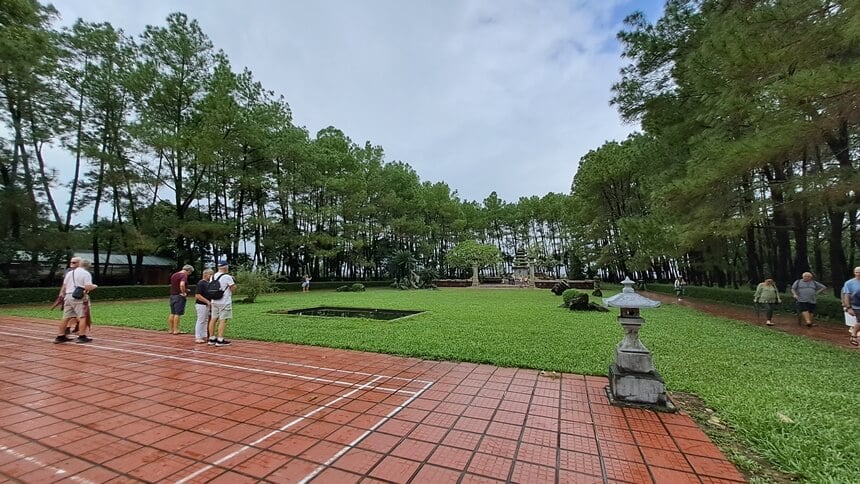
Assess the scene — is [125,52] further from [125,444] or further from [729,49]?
[729,49]

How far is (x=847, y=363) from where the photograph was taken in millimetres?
4258

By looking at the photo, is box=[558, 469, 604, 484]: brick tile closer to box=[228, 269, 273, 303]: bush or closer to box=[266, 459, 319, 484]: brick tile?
box=[266, 459, 319, 484]: brick tile

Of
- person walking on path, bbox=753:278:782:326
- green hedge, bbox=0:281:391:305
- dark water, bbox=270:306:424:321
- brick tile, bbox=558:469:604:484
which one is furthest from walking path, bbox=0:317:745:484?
green hedge, bbox=0:281:391:305

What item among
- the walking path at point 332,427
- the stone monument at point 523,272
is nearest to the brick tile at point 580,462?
the walking path at point 332,427

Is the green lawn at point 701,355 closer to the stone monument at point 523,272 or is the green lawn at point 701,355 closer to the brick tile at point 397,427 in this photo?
the brick tile at point 397,427

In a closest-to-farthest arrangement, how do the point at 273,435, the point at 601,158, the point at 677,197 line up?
the point at 273,435 → the point at 677,197 → the point at 601,158

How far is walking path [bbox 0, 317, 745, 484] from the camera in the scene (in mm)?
1950

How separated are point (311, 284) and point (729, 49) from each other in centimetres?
2194

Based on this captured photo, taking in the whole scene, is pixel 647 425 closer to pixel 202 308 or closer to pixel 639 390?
pixel 639 390

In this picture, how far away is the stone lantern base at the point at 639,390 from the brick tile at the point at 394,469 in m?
1.92

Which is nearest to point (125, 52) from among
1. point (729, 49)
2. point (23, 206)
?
point (23, 206)

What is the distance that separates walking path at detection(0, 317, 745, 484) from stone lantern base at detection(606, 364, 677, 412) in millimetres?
102

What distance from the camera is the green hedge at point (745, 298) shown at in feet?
25.5

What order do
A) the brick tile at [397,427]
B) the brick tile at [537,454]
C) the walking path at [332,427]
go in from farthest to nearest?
the brick tile at [397,427], the brick tile at [537,454], the walking path at [332,427]
